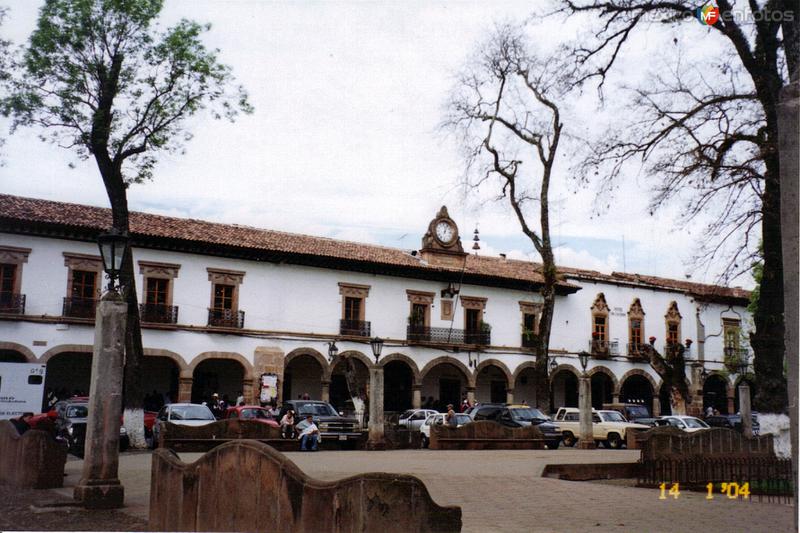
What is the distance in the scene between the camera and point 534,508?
8453 millimetres

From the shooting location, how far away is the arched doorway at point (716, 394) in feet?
127

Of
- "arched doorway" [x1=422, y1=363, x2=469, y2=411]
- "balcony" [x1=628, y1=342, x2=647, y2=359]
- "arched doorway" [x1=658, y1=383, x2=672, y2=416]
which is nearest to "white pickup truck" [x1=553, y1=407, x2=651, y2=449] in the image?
"arched doorway" [x1=422, y1=363, x2=469, y2=411]

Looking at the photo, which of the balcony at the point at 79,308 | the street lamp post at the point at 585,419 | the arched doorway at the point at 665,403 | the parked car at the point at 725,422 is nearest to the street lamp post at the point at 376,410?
the street lamp post at the point at 585,419

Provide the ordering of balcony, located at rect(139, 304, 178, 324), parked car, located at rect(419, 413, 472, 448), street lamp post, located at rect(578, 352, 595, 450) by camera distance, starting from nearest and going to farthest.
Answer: street lamp post, located at rect(578, 352, 595, 450), parked car, located at rect(419, 413, 472, 448), balcony, located at rect(139, 304, 178, 324)

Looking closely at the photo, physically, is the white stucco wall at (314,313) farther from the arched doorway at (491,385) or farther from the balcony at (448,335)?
the balcony at (448,335)

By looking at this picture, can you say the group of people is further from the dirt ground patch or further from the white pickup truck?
the dirt ground patch

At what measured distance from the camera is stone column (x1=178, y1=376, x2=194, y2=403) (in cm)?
2594

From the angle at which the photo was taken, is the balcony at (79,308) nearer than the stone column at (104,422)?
No

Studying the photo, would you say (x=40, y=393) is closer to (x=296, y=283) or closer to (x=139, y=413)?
(x=139, y=413)

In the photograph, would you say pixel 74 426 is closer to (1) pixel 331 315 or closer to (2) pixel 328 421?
(2) pixel 328 421

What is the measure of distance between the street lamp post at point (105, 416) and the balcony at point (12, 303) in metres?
17.1

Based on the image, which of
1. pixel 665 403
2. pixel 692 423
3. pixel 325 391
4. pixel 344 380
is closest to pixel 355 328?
pixel 344 380

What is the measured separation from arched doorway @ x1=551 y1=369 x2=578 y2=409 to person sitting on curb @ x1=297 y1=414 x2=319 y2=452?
19.3 m

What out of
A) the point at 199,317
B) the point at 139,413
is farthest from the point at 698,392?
the point at 139,413
